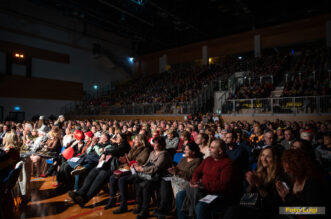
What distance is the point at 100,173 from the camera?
4.34m

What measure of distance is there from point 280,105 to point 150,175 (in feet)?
29.8

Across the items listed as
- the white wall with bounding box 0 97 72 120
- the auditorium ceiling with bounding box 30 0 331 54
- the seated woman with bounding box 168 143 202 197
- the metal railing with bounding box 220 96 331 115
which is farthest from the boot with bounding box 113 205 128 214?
the white wall with bounding box 0 97 72 120

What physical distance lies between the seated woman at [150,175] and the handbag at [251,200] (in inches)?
59.4

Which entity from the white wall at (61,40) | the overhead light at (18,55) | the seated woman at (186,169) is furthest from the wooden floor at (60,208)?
the white wall at (61,40)

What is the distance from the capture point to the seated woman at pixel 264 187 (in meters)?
2.34

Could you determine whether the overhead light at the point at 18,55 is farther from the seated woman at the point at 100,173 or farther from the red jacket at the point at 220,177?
the red jacket at the point at 220,177

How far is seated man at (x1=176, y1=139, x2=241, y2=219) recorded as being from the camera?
2729 millimetres

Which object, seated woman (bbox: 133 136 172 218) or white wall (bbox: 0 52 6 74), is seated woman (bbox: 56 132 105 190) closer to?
seated woman (bbox: 133 136 172 218)

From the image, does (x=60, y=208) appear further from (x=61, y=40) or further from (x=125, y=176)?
(x=61, y=40)

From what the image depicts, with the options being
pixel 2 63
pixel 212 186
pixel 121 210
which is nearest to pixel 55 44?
pixel 2 63

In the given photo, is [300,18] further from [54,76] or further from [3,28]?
[3,28]

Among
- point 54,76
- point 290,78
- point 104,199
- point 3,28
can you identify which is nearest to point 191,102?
point 290,78

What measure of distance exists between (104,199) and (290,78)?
12954 mm

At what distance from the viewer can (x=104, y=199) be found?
4.51m
